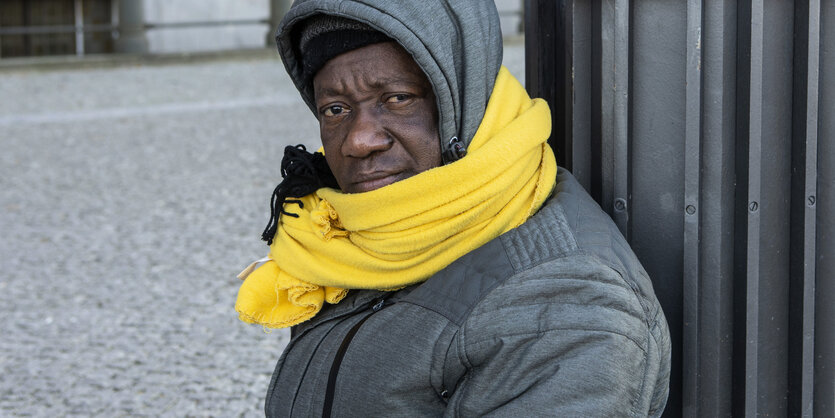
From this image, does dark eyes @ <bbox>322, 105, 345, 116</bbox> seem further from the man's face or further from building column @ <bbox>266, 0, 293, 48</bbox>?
building column @ <bbox>266, 0, 293, 48</bbox>

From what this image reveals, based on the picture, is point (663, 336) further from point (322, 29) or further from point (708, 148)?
point (322, 29)

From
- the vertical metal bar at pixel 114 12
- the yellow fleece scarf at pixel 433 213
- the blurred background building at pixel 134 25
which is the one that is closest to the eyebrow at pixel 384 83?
the yellow fleece scarf at pixel 433 213

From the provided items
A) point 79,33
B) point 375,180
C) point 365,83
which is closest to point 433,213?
point 375,180

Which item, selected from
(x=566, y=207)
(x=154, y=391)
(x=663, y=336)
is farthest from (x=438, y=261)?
(x=154, y=391)

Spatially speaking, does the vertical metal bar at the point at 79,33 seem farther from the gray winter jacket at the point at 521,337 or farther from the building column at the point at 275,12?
the gray winter jacket at the point at 521,337

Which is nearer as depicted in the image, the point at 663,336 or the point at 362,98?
the point at 663,336

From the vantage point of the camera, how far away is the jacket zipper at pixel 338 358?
6.13 feet

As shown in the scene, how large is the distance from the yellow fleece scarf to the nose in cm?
9

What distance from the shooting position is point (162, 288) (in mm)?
5605

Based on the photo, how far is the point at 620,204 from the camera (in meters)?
2.03

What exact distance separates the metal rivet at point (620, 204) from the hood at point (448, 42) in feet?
1.14

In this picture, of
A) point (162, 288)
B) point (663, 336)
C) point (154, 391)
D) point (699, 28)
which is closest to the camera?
point (663, 336)

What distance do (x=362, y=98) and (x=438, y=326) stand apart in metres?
0.46

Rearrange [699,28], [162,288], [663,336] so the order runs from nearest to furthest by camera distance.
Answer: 1. [663,336]
2. [699,28]
3. [162,288]
